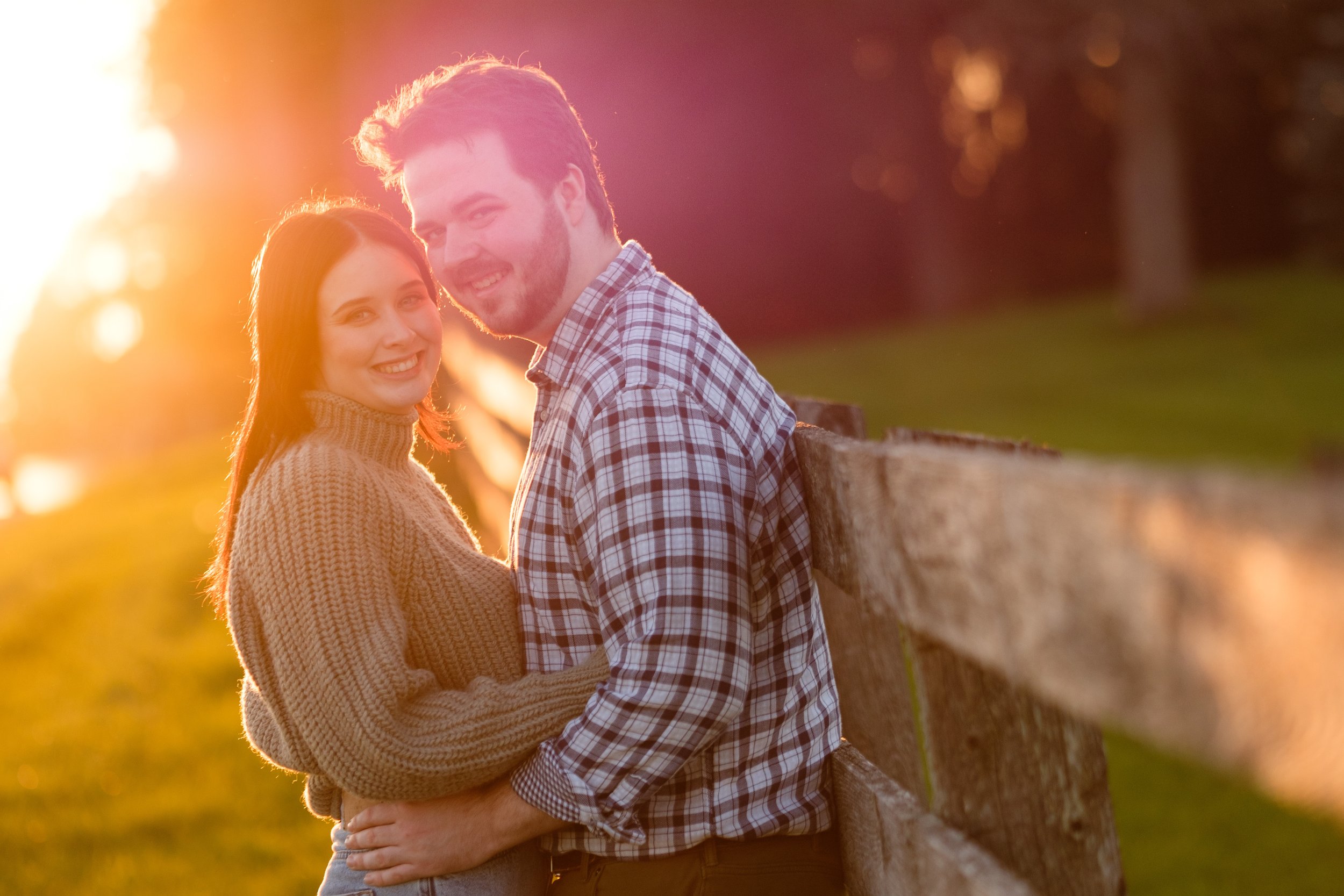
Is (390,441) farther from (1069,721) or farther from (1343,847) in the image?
(1343,847)

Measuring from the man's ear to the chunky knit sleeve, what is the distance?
2.47ft

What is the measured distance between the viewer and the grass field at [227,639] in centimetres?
473

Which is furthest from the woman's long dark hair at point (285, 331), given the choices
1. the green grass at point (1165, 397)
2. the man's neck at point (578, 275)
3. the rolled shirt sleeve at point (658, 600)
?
the green grass at point (1165, 397)

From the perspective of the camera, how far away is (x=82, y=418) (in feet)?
199

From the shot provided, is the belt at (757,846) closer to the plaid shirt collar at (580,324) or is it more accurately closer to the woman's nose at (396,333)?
the plaid shirt collar at (580,324)

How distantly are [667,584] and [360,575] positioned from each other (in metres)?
0.63

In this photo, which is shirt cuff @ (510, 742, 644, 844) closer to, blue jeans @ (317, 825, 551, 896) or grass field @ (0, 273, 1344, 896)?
blue jeans @ (317, 825, 551, 896)

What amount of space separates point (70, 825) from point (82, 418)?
2410 inches

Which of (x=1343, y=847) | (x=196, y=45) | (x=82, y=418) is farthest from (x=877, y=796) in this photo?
(x=82, y=418)

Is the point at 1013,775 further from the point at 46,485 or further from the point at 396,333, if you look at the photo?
the point at 46,485

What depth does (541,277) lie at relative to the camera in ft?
8.13

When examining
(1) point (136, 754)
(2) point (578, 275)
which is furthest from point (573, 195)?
(1) point (136, 754)

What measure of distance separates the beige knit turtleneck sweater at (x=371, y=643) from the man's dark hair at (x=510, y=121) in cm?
69

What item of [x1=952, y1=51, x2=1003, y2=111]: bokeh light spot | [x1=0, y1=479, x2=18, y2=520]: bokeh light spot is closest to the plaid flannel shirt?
[x1=952, y1=51, x2=1003, y2=111]: bokeh light spot
